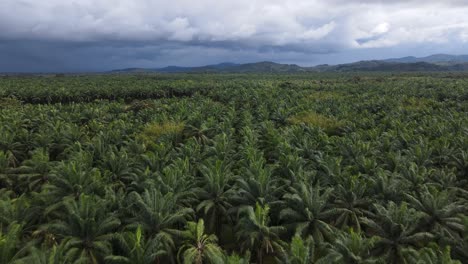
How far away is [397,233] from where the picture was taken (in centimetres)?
2031

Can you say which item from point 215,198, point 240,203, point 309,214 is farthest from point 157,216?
point 309,214

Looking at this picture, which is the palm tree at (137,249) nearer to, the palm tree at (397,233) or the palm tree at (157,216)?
the palm tree at (157,216)

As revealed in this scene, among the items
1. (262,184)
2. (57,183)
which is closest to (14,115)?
(57,183)

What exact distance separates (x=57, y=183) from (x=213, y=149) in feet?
46.8

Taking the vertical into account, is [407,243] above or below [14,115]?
below

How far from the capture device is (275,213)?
24391 millimetres

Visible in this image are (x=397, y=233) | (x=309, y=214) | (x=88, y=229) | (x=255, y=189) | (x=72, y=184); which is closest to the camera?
(x=88, y=229)

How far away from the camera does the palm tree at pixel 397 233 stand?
19.5 m

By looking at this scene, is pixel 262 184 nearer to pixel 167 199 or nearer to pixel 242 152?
pixel 167 199

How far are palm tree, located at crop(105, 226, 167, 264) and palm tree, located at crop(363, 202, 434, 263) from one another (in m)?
12.6

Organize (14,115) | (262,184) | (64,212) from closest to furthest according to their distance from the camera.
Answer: (64,212) < (262,184) < (14,115)

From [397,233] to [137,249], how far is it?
49.2 feet

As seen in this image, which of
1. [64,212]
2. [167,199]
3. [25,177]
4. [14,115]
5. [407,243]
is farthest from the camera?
[14,115]

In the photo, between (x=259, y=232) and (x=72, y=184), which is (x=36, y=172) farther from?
(x=259, y=232)
